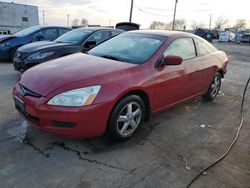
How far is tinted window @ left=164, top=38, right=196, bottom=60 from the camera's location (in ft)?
13.0

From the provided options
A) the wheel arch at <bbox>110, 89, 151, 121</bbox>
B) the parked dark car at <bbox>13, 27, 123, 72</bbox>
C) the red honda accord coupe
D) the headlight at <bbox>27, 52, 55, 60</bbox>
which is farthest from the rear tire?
the headlight at <bbox>27, 52, 55, 60</bbox>

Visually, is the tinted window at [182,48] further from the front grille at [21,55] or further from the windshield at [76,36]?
the front grille at [21,55]

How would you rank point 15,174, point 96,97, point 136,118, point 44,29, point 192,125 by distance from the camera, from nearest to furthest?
1. point 15,174
2. point 96,97
3. point 136,118
4. point 192,125
5. point 44,29

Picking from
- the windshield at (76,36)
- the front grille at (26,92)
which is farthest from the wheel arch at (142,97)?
the windshield at (76,36)

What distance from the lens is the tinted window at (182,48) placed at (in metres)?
3.96

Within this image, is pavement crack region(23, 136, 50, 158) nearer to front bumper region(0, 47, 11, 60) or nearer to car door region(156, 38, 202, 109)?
car door region(156, 38, 202, 109)

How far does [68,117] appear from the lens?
9.20 feet

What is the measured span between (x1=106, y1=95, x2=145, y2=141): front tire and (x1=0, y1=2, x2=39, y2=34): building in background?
4220cm

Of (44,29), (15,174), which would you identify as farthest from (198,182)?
(44,29)

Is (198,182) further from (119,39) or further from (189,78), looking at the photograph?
(119,39)

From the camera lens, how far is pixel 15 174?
264 cm

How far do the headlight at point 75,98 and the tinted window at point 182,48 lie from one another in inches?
60.7

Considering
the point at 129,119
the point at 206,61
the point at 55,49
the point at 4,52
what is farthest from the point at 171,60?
the point at 4,52

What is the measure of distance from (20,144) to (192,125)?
107 inches
